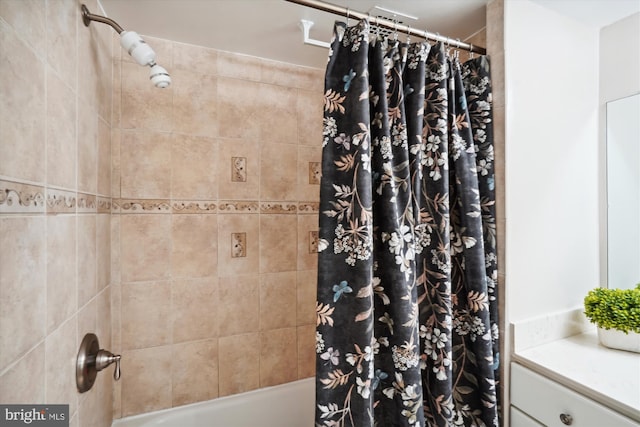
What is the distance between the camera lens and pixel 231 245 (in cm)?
168

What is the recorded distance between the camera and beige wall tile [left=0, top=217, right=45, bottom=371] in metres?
0.61

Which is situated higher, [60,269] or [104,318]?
[60,269]

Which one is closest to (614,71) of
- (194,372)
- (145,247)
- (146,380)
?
(145,247)

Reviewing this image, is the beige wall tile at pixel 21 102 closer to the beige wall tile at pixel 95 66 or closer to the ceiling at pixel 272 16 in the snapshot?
the beige wall tile at pixel 95 66

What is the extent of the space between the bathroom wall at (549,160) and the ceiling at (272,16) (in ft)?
0.34

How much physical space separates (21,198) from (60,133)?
0.30m

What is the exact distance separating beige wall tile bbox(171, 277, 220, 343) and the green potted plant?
1762 millimetres

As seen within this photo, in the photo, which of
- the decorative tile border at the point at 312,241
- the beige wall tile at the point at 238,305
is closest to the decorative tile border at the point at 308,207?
the decorative tile border at the point at 312,241

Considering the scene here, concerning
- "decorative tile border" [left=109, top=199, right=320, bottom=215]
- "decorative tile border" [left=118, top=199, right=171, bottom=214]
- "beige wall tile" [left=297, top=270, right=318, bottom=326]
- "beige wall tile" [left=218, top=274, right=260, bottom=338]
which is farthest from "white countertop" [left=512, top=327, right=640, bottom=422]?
"decorative tile border" [left=118, top=199, right=171, bottom=214]

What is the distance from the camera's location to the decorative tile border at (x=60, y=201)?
82 centimetres

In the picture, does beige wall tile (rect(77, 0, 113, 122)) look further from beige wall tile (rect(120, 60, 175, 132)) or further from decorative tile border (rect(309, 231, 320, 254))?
decorative tile border (rect(309, 231, 320, 254))

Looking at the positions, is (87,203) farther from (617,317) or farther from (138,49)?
(617,317)

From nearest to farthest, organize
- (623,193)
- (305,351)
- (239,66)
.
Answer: (623,193) < (239,66) < (305,351)
